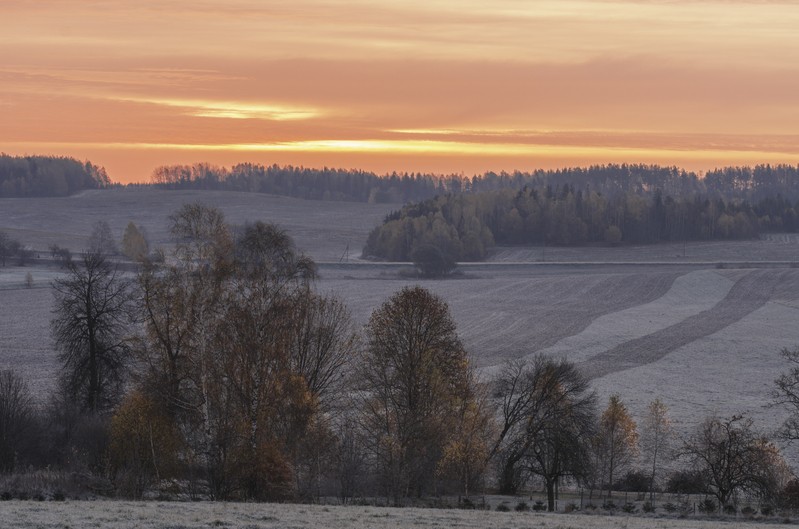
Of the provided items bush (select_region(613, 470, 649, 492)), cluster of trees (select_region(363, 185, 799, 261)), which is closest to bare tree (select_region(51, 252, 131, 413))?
bush (select_region(613, 470, 649, 492))

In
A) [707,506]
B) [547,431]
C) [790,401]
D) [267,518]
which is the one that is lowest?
[707,506]

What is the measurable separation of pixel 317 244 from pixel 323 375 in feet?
489

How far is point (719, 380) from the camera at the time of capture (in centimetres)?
5203

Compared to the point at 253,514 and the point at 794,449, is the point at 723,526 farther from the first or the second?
the point at 794,449

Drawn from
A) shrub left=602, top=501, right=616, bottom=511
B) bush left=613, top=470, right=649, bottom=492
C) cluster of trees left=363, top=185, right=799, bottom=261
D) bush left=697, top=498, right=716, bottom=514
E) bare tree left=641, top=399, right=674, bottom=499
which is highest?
cluster of trees left=363, top=185, right=799, bottom=261

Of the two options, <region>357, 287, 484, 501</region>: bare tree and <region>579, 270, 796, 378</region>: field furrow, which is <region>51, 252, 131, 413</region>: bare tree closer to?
<region>357, 287, 484, 501</region>: bare tree

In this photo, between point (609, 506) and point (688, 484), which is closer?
point (609, 506)

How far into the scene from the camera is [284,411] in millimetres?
26203

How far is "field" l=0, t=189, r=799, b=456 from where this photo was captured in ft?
165

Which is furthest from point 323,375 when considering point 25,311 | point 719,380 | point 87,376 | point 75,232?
point 75,232

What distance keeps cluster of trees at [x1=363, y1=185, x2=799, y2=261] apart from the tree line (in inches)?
4568

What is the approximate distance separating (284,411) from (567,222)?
136 m

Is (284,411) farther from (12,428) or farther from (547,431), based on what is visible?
(547,431)

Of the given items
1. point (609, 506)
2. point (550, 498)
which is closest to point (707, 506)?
point (609, 506)
